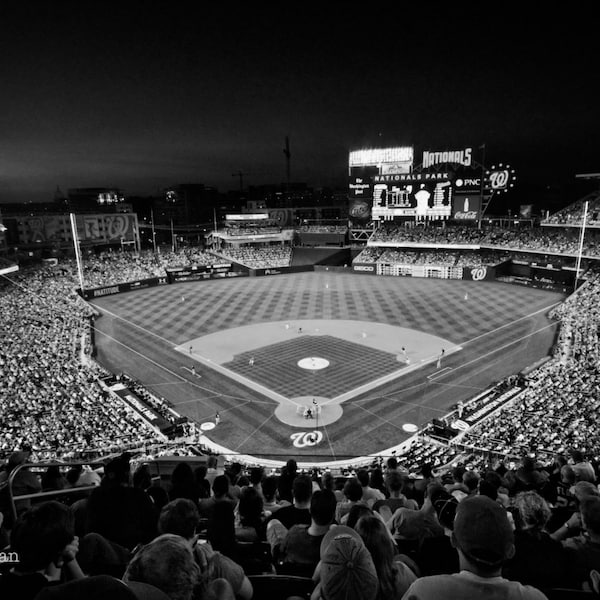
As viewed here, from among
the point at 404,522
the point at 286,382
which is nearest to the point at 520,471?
the point at 404,522

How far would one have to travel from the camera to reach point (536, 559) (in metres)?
3.88

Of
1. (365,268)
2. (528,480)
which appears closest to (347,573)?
(528,480)

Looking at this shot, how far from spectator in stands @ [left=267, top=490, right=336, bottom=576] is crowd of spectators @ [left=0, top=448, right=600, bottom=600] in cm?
1

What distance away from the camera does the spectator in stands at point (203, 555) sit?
341 cm

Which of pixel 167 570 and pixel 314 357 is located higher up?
pixel 167 570

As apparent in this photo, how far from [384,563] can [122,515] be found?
3.08 m

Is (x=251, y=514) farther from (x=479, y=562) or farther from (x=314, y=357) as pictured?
(x=314, y=357)

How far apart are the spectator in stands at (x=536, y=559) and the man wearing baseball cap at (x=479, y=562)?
153cm

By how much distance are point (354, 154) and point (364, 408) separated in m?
47.8

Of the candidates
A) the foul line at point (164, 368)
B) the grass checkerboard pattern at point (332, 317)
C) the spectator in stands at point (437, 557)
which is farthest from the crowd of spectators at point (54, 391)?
→ the spectator in stands at point (437, 557)

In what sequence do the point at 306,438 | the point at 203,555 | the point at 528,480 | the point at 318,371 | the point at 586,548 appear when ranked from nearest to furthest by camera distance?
the point at 203,555 < the point at 586,548 < the point at 528,480 < the point at 306,438 < the point at 318,371

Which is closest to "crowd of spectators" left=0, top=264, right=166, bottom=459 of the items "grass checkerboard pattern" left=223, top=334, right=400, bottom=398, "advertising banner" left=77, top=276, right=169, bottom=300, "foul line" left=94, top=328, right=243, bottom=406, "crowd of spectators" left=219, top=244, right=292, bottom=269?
"foul line" left=94, top=328, right=243, bottom=406

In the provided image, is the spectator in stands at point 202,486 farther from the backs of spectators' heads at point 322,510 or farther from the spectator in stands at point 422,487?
the spectator in stands at point 422,487

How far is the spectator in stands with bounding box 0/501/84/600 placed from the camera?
2.57 m
